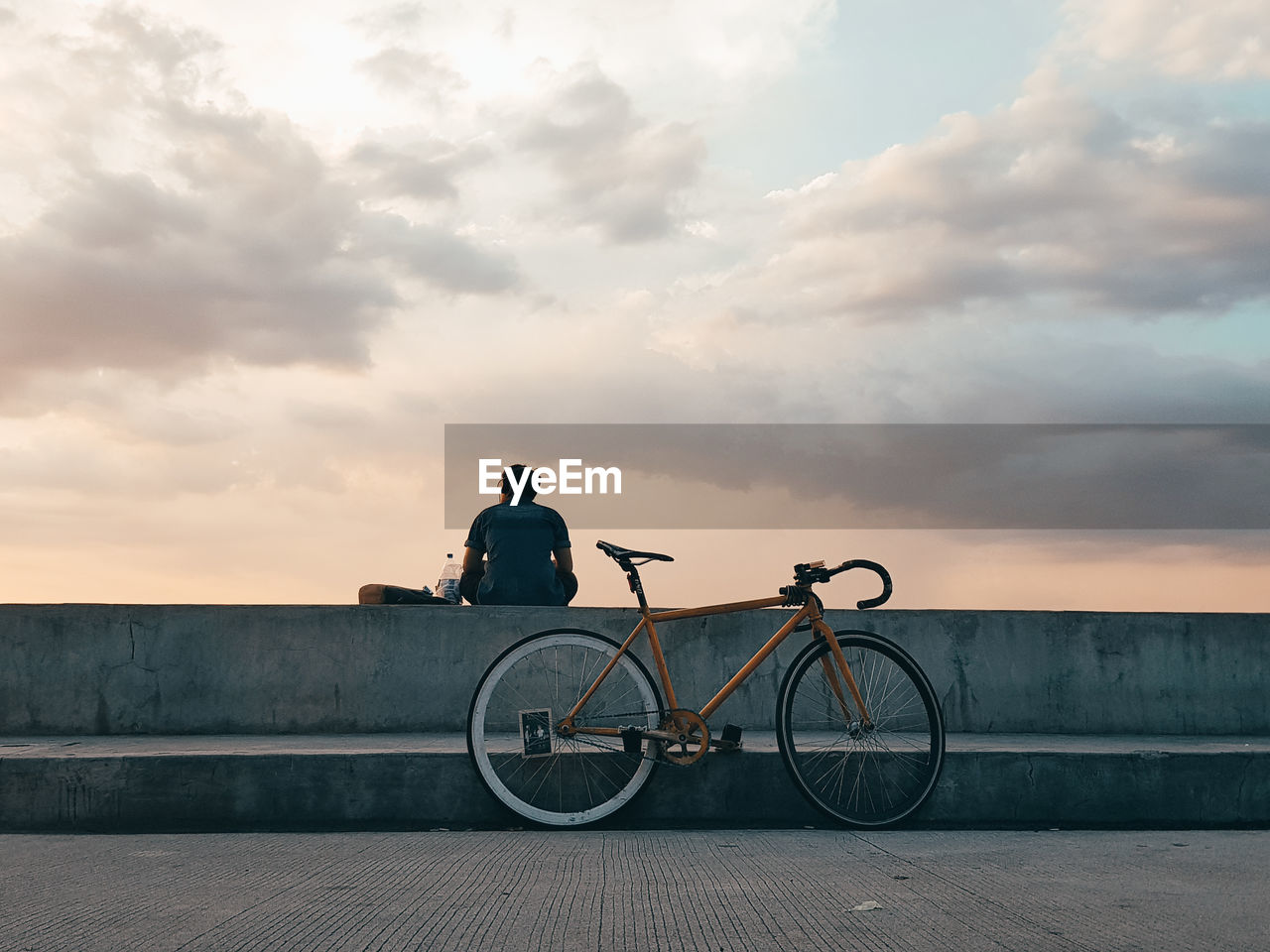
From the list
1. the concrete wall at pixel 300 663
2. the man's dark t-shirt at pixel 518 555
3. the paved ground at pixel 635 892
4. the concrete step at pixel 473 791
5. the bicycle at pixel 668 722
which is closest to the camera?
the paved ground at pixel 635 892

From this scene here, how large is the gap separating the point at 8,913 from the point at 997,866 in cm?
359

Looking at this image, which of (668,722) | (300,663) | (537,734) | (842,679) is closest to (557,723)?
(537,734)

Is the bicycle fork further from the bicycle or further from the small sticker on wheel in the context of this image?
the small sticker on wheel

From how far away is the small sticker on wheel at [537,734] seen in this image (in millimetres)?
5852

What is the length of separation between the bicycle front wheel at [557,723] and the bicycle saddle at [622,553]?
40 centimetres

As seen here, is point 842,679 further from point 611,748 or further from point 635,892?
point 635,892

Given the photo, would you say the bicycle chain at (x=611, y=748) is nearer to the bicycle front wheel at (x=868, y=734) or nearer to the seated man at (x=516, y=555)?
the bicycle front wheel at (x=868, y=734)

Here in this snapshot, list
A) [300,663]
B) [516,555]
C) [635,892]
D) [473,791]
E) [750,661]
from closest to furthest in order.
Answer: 1. [635,892]
2. [750,661]
3. [473,791]
4. [300,663]
5. [516,555]

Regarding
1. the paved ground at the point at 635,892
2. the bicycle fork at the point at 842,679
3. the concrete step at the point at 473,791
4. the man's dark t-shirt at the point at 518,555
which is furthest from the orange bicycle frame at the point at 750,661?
the man's dark t-shirt at the point at 518,555

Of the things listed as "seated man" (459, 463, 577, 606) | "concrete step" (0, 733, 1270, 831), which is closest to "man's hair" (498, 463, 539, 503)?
"seated man" (459, 463, 577, 606)

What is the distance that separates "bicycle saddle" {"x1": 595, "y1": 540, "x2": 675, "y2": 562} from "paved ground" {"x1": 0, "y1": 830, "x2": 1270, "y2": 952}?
4.27 feet

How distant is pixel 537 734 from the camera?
586cm

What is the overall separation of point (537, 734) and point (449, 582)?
4.48 metres

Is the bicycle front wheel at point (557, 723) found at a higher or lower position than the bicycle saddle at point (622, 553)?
lower
